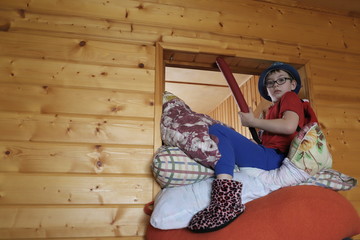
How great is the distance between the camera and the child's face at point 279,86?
181 cm

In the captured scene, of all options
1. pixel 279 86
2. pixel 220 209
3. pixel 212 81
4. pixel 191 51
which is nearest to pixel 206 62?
pixel 191 51

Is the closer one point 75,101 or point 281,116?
point 281,116

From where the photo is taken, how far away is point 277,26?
229 cm

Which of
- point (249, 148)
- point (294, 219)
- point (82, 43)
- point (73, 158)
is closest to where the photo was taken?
point (294, 219)

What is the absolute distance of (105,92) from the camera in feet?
6.10

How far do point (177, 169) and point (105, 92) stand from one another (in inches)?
27.7

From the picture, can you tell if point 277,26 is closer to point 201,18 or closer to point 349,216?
point 201,18

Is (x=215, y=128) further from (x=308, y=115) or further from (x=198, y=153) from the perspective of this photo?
(x=308, y=115)

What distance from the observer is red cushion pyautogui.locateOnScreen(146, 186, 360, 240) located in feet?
3.63

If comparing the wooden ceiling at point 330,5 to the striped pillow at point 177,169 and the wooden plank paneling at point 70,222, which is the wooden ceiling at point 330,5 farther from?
the wooden plank paneling at point 70,222

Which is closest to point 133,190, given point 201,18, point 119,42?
point 119,42

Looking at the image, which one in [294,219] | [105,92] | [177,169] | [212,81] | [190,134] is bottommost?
[294,219]

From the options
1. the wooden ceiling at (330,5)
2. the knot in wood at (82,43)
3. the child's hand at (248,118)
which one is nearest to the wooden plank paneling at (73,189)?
the child's hand at (248,118)

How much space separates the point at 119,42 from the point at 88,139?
0.63 meters
